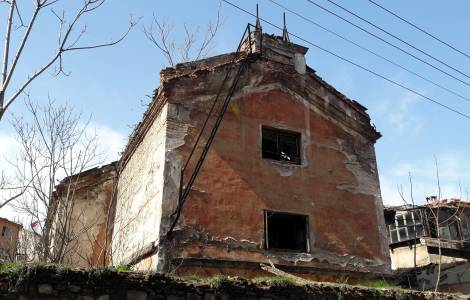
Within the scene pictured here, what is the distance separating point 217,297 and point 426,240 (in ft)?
44.6

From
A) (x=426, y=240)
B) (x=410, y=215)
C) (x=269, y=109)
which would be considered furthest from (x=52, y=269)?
(x=410, y=215)

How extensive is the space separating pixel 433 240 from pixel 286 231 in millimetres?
8232

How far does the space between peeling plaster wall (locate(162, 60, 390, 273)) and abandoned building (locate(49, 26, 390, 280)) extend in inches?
1.1

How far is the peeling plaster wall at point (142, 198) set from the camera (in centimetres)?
1041

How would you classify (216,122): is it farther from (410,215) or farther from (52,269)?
(410,215)

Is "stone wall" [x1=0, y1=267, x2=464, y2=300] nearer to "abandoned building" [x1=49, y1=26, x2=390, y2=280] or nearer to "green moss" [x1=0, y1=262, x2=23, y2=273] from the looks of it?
"green moss" [x1=0, y1=262, x2=23, y2=273]

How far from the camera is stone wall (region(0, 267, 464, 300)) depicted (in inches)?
210

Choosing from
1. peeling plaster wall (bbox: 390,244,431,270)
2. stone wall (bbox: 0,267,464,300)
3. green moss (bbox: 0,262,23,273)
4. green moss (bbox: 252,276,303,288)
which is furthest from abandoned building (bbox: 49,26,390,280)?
peeling plaster wall (bbox: 390,244,431,270)

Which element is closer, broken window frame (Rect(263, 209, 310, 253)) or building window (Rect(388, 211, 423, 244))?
broken window frame (Rect(263, 209, 310, 253))

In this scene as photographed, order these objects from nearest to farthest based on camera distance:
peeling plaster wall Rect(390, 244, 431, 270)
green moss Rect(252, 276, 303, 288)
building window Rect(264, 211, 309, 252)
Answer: green moss Rect(252, 276, 303, 288) < building window Rect(264, 211, 309, 252) < peeling plaster wall Rect(390, 244, 431, 270)

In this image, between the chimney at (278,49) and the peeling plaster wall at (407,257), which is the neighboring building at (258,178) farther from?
the peeling plaster wall at (407,257)

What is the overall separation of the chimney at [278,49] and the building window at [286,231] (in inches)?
166

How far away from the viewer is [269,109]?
12.3 meters

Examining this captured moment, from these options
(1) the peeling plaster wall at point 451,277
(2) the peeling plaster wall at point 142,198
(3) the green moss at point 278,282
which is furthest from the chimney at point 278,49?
(1) the peeling plaster wall at point 451,277
